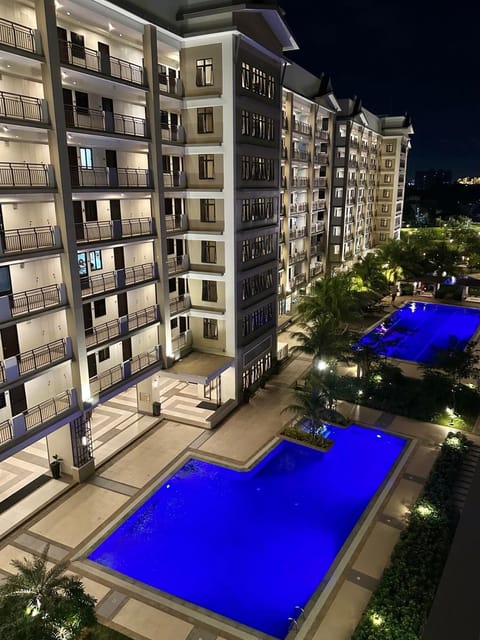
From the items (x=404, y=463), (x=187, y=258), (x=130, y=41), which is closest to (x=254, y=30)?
(x=130, y=41)

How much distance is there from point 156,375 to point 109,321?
467 centimetres

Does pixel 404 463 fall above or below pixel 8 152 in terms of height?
below

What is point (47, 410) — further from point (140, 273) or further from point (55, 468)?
point (140, 273)

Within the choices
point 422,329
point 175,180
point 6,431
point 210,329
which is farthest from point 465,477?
point 422,329

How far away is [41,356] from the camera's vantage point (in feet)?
62.5

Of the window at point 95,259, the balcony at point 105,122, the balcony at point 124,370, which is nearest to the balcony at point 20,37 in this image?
the balcony at point 105,122

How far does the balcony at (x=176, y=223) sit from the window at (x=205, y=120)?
184 inches

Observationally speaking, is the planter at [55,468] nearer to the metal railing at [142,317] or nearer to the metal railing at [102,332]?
the metal railing at [102,332]

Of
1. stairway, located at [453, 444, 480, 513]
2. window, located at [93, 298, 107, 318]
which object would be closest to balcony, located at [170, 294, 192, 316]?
window, located at [93, 298, 107, 318]

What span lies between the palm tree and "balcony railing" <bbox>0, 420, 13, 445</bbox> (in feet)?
19.1

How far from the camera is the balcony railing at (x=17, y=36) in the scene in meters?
16.6

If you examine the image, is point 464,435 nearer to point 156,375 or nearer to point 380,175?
point 156,375

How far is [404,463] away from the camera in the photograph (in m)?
22.5

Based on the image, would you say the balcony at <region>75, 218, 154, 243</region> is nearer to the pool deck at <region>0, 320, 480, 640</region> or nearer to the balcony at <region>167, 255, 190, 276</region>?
the balcony at <region>167, 255, 190, 276</region>
